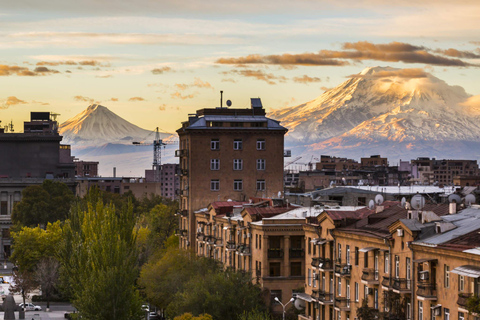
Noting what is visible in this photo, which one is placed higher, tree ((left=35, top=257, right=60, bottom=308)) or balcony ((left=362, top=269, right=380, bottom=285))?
balcony ((left=362, top=269, right=380, bottom=285))

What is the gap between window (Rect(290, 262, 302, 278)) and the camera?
285 feet

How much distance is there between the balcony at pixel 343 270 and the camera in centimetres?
6888

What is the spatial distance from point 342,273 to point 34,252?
89161mm

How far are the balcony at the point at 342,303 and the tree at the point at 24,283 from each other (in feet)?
241

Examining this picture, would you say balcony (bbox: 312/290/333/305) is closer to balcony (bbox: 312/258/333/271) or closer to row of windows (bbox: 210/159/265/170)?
balcony (bbox: 312/258/333/271)

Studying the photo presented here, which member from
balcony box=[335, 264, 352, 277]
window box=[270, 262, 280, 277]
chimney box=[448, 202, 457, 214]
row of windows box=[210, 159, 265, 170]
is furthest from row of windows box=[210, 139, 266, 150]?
chimney box=[448, 202, 457, 214]

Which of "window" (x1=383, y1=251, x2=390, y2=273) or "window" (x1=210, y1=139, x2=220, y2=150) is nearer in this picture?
"window" (x1=383, y1=251, x2=390, y2=273)

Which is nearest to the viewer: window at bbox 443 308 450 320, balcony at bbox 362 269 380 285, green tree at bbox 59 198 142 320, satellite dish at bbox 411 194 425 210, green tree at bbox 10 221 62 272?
window at bbox 443 308 450 320

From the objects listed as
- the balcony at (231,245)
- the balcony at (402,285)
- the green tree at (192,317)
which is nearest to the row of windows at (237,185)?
the balcony at (231,245)

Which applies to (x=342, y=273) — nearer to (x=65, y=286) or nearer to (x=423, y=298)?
(x=423, y=298)

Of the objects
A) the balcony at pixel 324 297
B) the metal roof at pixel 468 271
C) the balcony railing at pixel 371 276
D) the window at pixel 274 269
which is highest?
the metal roof at pixel 468 271

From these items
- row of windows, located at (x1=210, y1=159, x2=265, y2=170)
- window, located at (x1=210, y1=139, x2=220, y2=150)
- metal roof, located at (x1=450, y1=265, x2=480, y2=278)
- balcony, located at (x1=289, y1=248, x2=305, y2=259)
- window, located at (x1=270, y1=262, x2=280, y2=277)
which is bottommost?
window, located at (x1=270, y1=262, x2=280, y2=277)

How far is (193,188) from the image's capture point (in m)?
130

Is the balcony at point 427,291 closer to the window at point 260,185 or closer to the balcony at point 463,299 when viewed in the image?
the balcony at point 463,299
